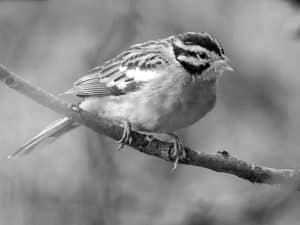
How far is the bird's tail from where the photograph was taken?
6684 millimetres

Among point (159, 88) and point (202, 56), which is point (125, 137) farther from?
point (202, 56)

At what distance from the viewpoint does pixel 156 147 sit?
564 cm

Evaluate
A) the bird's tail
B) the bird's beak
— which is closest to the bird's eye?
the bird's beak

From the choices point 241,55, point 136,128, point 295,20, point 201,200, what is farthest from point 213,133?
point 295,20

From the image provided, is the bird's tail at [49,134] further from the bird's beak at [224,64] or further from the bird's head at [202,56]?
the bird's beak at [224,64]

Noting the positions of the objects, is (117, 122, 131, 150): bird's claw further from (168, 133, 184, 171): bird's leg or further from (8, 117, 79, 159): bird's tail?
(8, 117, 79, 159): bird's tail

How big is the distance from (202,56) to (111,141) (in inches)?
76.7

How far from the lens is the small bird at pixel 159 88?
6000 millimetres

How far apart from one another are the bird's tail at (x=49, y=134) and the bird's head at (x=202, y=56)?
1.20 metres

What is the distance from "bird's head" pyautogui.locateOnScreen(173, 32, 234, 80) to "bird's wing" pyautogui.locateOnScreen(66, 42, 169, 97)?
0.20m

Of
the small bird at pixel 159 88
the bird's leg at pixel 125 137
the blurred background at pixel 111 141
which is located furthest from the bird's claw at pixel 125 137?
the blurred background at pixel 111 141

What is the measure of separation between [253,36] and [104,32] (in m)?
1.73

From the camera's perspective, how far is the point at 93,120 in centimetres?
494

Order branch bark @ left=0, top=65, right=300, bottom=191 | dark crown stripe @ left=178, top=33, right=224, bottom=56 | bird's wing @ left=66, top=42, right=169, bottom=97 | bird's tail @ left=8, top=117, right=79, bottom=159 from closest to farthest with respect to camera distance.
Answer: branch bark @ left=0, top=65, right=300, bottom=191
dark crown stripe @ left=178, top=33, right=224, bottom=56
bird's wing @ left=66, top=42, right=169, bottom=97
bird's tail @ left=8, top=117, right=79, bottom=159
